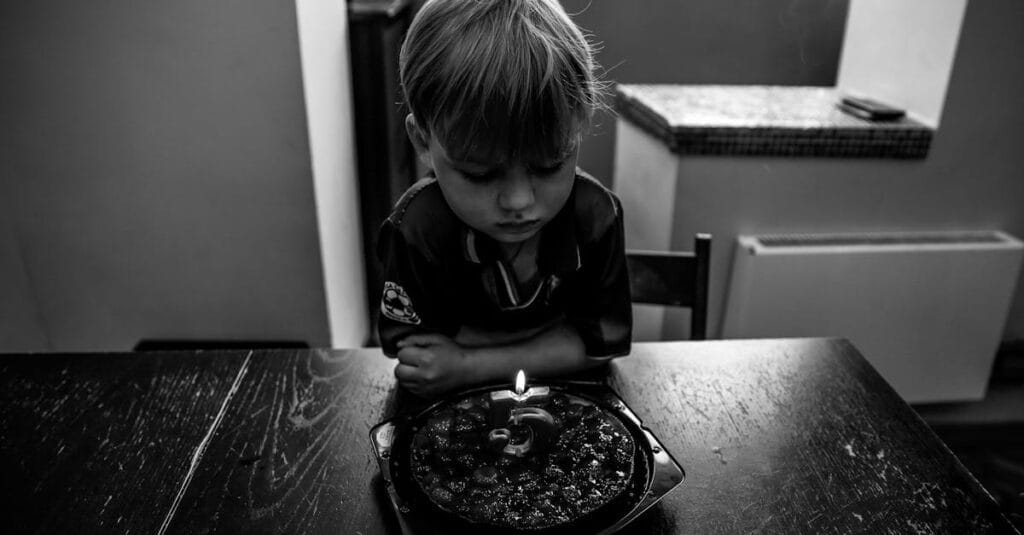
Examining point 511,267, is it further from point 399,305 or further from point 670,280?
point 670,280

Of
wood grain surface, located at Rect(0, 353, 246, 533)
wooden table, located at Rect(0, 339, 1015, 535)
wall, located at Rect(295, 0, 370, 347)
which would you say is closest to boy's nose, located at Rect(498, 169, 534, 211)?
wooden table, located at Rect(0, 339, 1015, 535)

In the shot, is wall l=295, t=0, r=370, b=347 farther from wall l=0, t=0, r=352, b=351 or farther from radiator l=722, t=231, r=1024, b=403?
radiator l=722, t=231, r=1024, b=403

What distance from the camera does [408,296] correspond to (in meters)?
1.04

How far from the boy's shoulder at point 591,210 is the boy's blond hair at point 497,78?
202 millimetres

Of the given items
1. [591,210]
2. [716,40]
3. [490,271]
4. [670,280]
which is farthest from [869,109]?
[490,271]

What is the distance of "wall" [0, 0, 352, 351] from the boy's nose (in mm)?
1078

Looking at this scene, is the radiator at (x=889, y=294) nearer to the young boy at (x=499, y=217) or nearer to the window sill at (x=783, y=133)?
the window sill at (x=783, y=133)

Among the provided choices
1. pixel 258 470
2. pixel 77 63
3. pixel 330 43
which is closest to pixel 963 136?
pixel 330 43

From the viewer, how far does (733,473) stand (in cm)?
83

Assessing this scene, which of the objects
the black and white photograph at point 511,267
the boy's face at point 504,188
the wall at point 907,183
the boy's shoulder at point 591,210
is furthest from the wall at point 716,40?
the boy's face at point 504,188

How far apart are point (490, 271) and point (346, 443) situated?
1.05ft

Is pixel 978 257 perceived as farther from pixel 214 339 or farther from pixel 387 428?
pixel 214 339

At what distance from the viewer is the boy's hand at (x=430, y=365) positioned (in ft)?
3.25

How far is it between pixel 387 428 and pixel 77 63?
136cm
